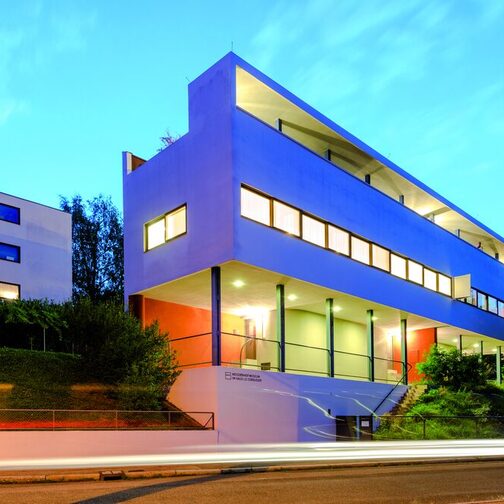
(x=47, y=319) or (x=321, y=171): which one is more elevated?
(x=321, y=171)

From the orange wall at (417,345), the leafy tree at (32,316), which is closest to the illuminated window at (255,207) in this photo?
the leafy tree at (32,316)

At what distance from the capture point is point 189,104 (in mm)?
23469

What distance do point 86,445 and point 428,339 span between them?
2468 cm

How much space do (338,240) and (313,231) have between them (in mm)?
1776

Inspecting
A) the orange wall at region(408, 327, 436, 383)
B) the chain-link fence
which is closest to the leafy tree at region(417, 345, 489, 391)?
the orange wall at region(408, 327, 436, 383)

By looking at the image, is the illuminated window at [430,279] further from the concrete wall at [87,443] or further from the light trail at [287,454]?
the concrete wall at [87,443]

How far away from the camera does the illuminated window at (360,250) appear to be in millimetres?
27047

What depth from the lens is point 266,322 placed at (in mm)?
28031

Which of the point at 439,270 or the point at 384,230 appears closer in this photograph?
the point at 384,230

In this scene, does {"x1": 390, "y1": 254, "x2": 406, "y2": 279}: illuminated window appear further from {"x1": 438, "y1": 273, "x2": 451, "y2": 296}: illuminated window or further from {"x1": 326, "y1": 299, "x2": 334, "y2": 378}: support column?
{"x1": 326, "y1": 299, "x2": 334, "y2": 378}: support column

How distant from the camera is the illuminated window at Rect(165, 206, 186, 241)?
23.3 meters

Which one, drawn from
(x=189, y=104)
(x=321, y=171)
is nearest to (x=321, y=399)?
(x=321, y=171)

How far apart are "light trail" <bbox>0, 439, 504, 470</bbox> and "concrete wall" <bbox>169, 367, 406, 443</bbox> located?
194cm

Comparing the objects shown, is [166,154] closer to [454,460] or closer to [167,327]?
[167,327]
